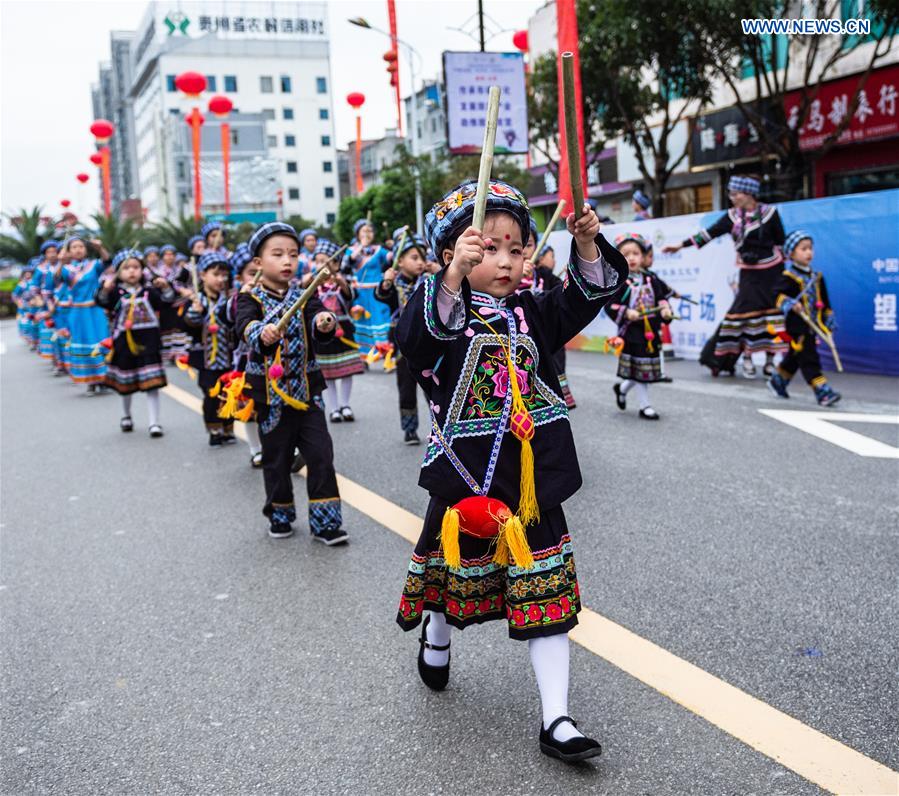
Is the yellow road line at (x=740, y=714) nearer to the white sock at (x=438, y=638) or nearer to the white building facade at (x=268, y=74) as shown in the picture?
the white sock at (x=438, y=638)

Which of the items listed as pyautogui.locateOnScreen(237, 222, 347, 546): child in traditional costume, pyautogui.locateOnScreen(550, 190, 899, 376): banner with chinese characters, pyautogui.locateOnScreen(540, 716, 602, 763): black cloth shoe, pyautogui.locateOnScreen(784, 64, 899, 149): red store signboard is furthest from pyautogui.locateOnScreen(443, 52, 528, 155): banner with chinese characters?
pyautogui.locateOnScreen(540, 716, 602, 763): black cloth shoe

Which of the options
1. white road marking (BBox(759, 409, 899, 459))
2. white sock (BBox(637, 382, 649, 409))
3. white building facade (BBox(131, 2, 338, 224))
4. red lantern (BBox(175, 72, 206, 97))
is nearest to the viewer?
white road marking (BBox(759, 409, 899, 459))

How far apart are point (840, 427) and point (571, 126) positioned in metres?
5.80

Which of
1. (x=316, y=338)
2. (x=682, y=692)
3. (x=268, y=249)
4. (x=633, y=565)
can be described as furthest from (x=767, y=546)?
(x=268, y=249)

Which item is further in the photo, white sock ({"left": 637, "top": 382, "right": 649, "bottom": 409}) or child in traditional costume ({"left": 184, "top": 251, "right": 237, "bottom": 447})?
white sock ({"left": 637, "top": 382, "right": 649, "bottom": 409})

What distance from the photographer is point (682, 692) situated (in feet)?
10.2

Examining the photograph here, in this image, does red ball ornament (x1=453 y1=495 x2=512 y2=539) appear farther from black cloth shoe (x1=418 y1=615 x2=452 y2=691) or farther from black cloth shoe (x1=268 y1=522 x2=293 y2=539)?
black cloth shoe (x1=268 y1=522 x2=293 y2=539)

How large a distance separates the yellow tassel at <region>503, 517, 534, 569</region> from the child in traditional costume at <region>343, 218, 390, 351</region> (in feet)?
28.4

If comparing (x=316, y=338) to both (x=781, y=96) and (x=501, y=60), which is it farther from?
(x=501, y=60)

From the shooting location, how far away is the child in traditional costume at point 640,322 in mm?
7910

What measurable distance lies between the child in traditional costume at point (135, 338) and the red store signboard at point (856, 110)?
12.8m

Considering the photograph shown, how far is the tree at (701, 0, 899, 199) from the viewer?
14492mm

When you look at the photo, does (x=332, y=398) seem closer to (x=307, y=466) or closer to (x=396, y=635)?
(x=307, y=466)

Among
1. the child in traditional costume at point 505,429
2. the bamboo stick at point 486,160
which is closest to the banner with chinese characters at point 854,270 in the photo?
the child in traditional costume at point 505,429
